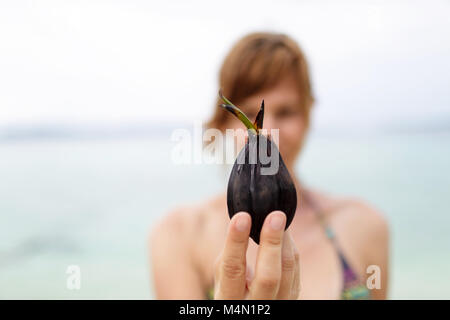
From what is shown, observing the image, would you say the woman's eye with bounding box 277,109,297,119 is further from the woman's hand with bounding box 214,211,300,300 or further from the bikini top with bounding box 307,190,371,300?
the woman's hand with bounding box 214,211,300,300

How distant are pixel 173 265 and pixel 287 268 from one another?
156cm

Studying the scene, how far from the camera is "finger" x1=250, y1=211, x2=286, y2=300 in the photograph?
0.74 metres

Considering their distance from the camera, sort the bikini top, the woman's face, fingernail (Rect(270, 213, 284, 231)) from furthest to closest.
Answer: the bikini top < the woman's face < fingernail (Rect(270, 213, 284, 231))

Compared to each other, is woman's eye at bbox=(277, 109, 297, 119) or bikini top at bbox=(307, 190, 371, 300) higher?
woman's eye at bbox=(277, 109, 297, 119)

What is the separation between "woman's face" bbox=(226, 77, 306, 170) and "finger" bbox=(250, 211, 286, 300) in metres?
1.08

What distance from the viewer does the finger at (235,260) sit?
2.44 ft

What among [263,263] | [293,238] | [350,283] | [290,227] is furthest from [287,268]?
[350,283]

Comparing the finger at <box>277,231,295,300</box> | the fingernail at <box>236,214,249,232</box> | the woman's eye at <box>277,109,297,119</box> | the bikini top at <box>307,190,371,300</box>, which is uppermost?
the woman's eye at <box>277,109,297,119</box>

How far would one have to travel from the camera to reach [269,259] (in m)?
0.80

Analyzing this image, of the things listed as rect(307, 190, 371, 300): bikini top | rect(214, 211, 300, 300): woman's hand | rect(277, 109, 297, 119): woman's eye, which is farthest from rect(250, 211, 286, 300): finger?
rect(307, 190, 371, 300): bikini top

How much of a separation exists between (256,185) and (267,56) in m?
1.45

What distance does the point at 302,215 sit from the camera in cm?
255

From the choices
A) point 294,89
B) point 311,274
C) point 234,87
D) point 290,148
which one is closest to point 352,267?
point 311,274

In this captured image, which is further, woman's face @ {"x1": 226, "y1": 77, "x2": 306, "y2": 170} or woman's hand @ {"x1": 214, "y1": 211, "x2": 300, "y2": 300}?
woman's face @ {"x1": 226, "y1": 77, "x2": 306, "y2": 170}
